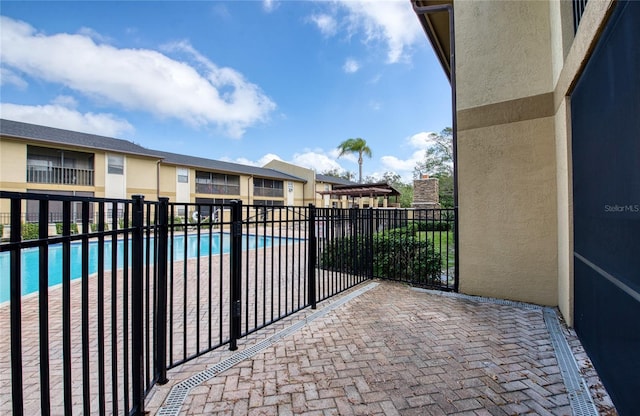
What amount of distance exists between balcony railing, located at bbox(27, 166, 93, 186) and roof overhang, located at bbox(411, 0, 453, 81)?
2076 cm

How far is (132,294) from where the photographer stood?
196 centimetres

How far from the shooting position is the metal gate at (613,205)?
6.23 feet

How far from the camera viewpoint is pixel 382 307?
171 inches

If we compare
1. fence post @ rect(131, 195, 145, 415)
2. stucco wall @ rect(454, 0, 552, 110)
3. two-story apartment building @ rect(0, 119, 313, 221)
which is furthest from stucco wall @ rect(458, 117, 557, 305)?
two-story apartment building @ rect(0, 119, 313, 221)

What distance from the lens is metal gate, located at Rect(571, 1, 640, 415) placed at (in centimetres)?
190

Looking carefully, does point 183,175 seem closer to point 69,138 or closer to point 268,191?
point 69,138

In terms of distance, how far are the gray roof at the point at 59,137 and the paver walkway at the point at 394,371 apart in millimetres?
19873

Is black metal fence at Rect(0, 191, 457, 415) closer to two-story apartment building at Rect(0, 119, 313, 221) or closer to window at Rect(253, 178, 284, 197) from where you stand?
two-story apartment building at Rect(0, 119, 313, 221)

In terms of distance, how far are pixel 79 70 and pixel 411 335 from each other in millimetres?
23924

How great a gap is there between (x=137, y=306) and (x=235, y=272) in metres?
1.08

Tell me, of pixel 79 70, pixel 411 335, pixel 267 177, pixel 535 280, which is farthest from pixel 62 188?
pixel 535 280

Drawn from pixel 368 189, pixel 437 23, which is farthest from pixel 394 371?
pixel 368 189

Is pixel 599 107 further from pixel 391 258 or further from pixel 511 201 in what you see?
pixel 391 258

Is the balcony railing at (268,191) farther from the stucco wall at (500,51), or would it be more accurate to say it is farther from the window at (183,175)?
the stucco wall at (500,51)
